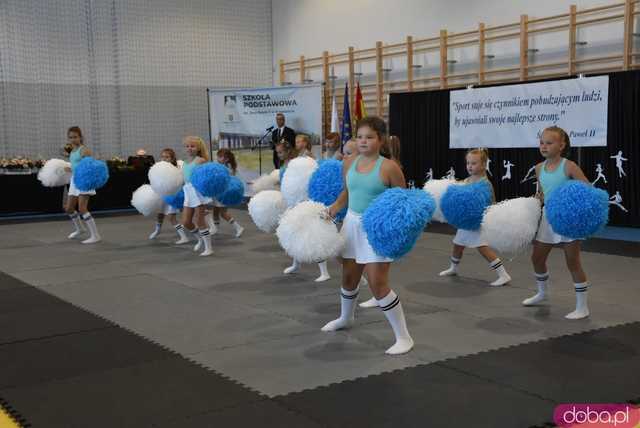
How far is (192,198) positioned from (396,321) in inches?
169

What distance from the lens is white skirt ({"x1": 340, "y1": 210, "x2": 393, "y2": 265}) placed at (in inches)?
153

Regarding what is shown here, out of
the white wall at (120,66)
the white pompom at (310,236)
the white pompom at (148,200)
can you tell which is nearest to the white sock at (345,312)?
the white pompom at (310,236)

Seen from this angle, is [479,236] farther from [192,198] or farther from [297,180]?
[192,198]

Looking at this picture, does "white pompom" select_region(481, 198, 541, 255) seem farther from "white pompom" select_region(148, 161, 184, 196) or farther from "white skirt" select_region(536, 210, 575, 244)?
"white pompom" select_region(148, 161, 184, 196)

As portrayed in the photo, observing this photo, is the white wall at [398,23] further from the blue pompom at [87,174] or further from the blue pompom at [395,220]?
the blue pompom at [395,220]

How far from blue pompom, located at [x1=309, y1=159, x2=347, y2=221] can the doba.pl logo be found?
212cm

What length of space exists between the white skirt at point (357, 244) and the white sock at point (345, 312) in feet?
1.20

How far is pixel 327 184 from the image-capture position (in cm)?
474

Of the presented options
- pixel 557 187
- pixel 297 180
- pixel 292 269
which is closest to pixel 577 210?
pixel 557 187

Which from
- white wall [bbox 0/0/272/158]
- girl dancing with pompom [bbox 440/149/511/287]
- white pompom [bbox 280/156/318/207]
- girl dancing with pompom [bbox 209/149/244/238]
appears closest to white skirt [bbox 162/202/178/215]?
girl dancing with pompom [bbox 209/149/244/238]

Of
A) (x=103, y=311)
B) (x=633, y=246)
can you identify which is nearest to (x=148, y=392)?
(x=103, y=311)

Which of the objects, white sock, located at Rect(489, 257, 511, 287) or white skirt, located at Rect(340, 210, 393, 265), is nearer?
white skirt, located at Rect(340, 210, 393, 265)

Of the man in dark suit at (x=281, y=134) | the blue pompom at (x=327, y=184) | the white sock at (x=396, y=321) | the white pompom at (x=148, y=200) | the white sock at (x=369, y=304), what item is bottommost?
the white sock at (x=369, y=304)

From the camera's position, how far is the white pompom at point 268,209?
6109mm
